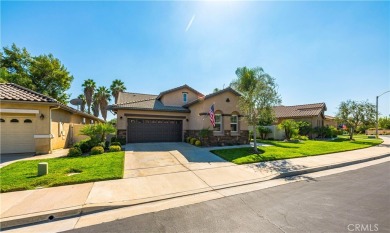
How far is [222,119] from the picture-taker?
16656 mm

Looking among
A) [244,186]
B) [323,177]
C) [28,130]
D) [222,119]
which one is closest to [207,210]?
[244,186]

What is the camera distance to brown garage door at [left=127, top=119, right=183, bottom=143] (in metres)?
17.4

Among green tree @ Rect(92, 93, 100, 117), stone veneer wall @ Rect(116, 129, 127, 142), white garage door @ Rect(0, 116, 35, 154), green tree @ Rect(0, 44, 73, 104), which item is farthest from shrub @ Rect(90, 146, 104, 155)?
green tree @ Rect(92, 93, 100, 117)

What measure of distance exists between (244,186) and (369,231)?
3.62 meters

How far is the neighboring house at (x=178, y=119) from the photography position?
54.1 ft

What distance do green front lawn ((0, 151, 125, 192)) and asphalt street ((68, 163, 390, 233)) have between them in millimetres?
3547

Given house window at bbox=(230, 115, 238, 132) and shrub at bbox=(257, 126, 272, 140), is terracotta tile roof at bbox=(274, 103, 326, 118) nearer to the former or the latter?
shrub at bbox=(257, 126, 272, 140)

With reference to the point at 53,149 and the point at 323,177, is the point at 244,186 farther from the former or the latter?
the point at 53,149

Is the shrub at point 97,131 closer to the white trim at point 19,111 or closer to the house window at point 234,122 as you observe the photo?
the white trim at point 19,111

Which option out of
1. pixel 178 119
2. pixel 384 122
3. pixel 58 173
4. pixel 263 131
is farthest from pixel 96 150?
pixel 384 122

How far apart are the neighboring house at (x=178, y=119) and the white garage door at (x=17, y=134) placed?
581cm

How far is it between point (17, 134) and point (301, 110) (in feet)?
112

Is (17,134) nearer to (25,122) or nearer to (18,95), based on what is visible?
(25,122)

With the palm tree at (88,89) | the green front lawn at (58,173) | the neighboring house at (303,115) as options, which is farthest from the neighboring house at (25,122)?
the palm tree at (88,89)
